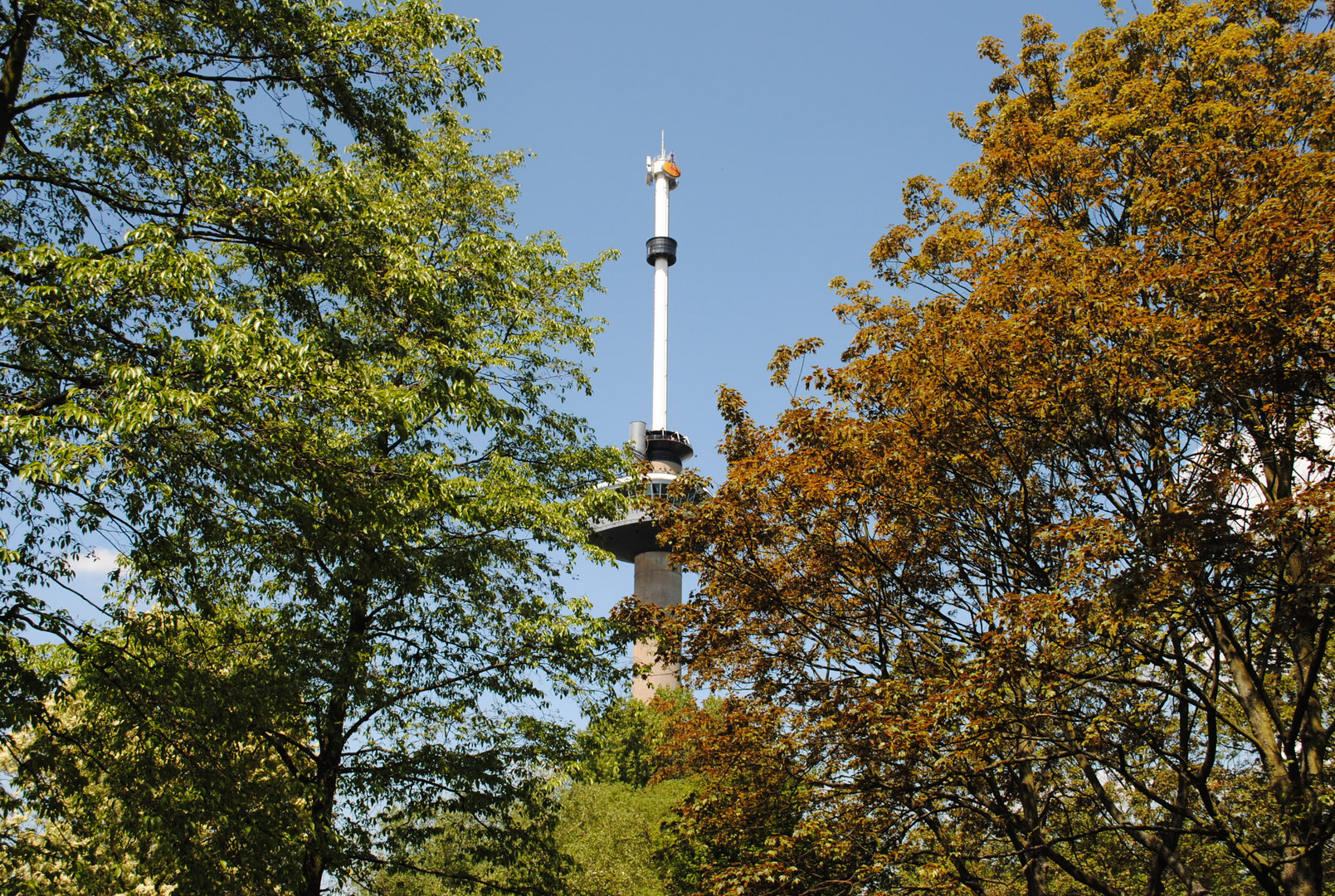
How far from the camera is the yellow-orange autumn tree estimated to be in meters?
8.14

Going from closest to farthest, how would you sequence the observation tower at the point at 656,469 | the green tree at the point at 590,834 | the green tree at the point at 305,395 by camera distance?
the green tree at the point at 305,395
the green tree at the point at 590,834
the observation tower at the point at 656,469

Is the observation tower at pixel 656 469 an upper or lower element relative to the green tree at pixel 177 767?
upper

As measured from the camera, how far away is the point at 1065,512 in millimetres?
11445

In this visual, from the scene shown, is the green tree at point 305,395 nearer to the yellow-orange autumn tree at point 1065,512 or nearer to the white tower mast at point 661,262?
the yellow-orange autumn tree at point 1065,512

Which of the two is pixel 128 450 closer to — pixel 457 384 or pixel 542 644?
pixel 457 384

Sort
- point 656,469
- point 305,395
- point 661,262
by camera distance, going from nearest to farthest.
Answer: point 305,395
point 656,469
point 661,262

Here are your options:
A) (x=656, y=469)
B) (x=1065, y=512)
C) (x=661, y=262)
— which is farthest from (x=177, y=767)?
(x=661, y=262)

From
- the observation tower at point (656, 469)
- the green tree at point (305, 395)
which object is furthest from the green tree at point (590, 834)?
the observation tower at point (656, 469)

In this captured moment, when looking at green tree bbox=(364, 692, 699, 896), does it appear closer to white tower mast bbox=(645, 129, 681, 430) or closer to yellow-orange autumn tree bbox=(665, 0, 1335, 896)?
yellow-orange autumn tree bbox=(665, 0, 1335, 896)

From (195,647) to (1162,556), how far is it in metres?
9.15

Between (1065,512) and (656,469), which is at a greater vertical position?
(656,469)

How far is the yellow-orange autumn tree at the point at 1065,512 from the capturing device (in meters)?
8.14

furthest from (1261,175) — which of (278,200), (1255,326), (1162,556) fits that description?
(278,200)

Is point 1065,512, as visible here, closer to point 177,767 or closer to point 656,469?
point 177,767
